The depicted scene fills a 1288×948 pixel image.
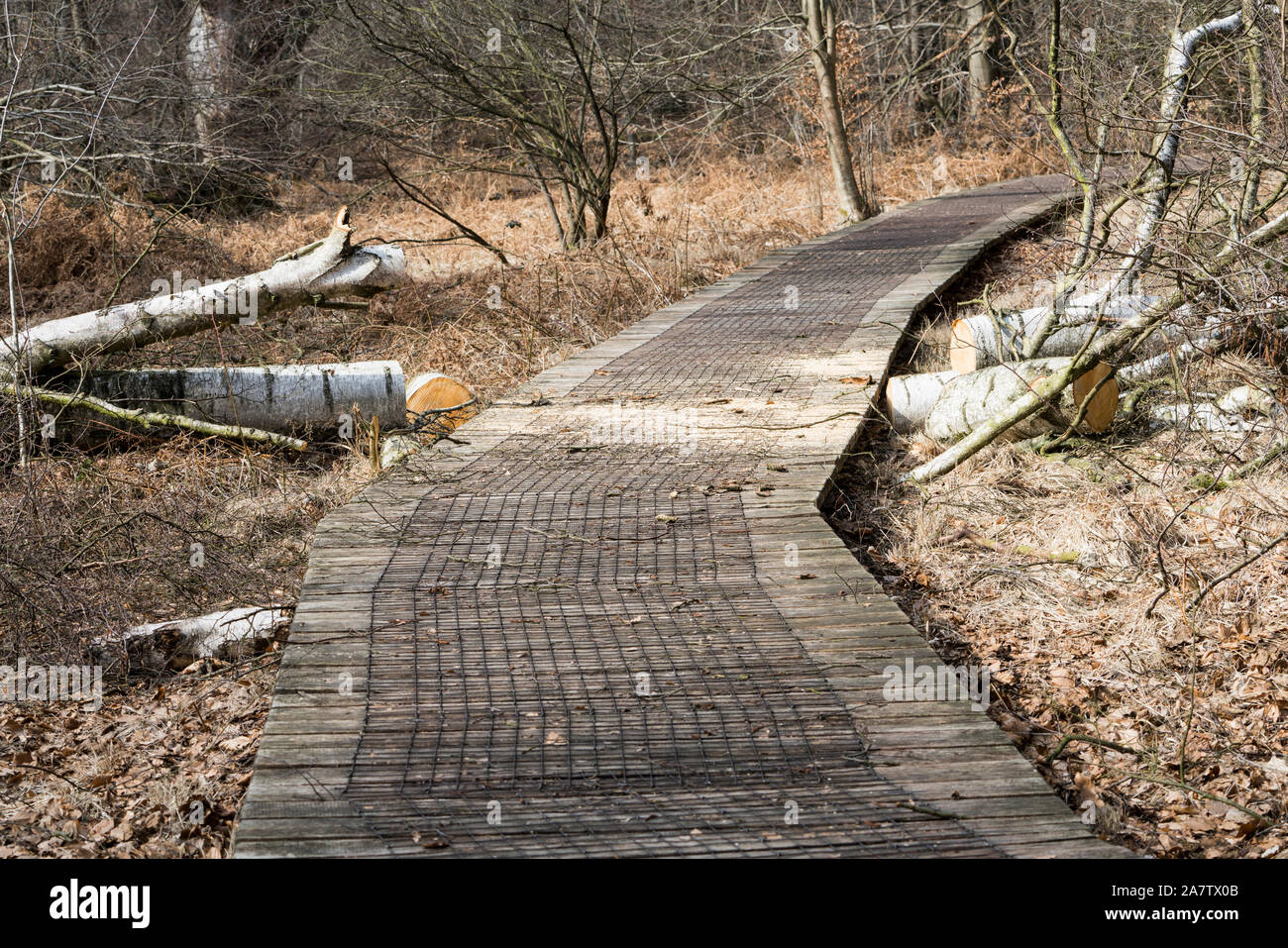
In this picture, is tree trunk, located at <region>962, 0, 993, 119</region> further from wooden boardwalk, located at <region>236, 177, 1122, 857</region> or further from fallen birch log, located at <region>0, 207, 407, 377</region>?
wooden boardwalk, located at <region>236, 177, 1122, 857</region>

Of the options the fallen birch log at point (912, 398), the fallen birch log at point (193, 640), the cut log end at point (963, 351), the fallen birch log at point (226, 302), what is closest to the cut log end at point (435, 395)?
the fallen birch log at point (226, 302)

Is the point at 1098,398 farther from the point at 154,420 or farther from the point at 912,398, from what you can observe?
the point at 154,420

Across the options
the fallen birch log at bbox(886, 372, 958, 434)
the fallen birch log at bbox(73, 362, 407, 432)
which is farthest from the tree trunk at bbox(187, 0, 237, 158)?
the fallen birch log at bbox(886, 372, 958, 434)

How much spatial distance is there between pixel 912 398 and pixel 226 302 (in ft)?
15.4

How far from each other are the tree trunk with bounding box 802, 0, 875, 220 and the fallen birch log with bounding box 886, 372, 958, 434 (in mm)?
7652

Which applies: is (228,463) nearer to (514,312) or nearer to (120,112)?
(514,312)

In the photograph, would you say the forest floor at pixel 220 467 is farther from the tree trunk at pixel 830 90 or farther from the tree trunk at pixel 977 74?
the tree trunk at pixel 977 74

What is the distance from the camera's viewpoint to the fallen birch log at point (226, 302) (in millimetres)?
7934

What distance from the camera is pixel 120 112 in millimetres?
13500

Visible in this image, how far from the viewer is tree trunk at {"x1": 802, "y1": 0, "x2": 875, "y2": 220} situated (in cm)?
1371

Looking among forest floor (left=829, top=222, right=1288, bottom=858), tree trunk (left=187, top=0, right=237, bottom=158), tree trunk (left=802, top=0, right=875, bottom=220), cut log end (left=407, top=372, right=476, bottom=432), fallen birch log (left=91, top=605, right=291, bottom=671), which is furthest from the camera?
tree trunk (left=187, top=0, right=237, bottom=158)

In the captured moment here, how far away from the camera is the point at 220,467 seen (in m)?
7.05

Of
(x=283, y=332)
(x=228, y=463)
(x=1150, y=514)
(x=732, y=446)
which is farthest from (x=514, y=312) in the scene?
(x=1150, y=514)

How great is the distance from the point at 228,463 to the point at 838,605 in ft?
14.1
